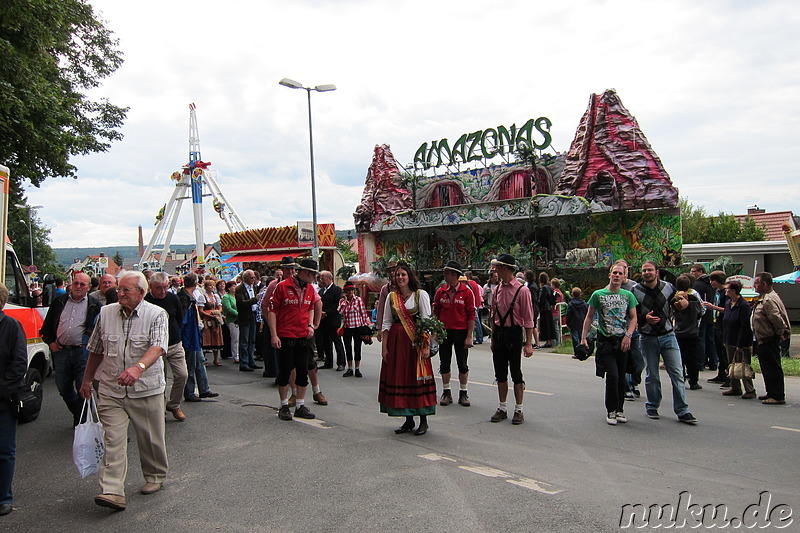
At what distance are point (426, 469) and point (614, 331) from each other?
3.04 metres

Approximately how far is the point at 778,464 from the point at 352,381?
6522 millimetres

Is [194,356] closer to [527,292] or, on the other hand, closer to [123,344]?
[123,344]

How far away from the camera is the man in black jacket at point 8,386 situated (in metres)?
4.84

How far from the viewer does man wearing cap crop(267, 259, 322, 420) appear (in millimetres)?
7723

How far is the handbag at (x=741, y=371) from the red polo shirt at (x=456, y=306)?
12.5 ft

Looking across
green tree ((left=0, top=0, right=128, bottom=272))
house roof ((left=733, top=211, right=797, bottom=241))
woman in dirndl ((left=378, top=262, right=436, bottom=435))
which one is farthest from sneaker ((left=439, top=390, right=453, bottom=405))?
house roof ((left=733, top=211, right=797, bottom=241))

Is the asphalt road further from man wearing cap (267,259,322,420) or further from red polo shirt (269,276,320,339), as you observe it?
red polo shirt (269,276,320,339)

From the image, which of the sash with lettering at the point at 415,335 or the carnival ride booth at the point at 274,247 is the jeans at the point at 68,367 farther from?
the carnival ride booth at the point at 274,247

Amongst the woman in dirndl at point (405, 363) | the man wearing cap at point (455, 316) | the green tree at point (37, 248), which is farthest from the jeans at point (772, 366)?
the green tree at point (37, 248)

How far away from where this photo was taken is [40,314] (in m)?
9.45

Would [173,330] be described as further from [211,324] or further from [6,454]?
[211,324]

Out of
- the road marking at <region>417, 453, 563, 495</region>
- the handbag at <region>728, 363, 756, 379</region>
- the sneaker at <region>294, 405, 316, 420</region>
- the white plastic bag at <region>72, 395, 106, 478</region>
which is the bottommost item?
the road marking at <region>417, 453, 563, 495</region>

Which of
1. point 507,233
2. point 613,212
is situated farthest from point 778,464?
point 507,233

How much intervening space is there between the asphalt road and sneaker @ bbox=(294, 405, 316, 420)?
0.17 meters
